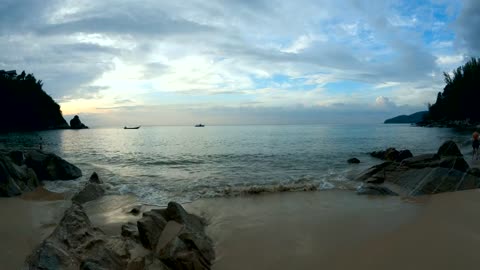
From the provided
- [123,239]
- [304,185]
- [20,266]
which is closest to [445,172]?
[304,185]

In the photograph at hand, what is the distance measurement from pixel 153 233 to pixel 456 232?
7.14 meters

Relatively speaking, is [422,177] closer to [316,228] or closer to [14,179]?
[316,228]

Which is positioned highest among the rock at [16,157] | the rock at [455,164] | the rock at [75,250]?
the rock at [16,157]

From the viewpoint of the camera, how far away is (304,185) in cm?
1414

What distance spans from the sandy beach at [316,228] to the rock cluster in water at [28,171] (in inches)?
40.4

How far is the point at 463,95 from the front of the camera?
89.9 m

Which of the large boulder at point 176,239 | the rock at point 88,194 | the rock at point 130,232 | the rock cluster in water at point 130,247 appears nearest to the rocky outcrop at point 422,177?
the large boulder at point 176,239

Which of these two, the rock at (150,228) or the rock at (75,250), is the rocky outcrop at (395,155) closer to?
the rock at (150,228)

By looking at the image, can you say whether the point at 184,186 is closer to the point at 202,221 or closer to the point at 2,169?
the point at 202,221

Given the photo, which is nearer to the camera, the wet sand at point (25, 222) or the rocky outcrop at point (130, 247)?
the rocky outcrop at point (130, 247)

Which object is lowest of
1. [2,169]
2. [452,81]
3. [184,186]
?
[184,186]

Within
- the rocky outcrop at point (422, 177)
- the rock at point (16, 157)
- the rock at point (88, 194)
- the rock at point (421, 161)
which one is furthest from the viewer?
the rock at point (16, 157)

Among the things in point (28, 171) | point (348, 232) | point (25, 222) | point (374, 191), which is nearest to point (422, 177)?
point (374, 191)

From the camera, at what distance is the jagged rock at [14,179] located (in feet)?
39.8
